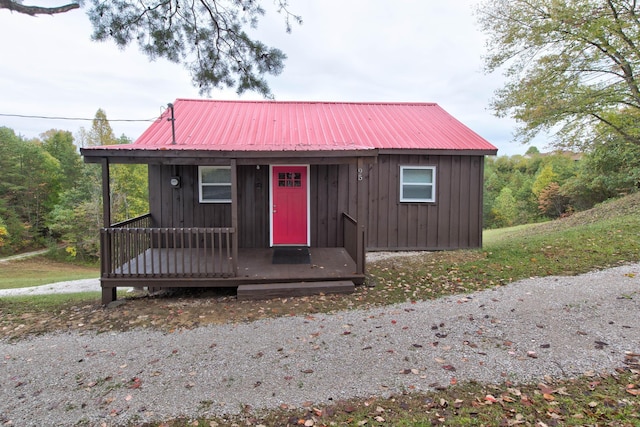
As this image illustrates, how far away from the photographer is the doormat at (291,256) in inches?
306

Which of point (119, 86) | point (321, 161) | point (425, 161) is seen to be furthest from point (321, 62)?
point (119, 86)

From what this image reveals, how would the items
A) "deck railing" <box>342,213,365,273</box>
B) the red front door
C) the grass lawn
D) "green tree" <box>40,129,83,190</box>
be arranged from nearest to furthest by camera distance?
"deck railing" <box>342,213,365,273</box>
the red front door
the grass lawn
"green tree" <box>40,129,83,190</box>

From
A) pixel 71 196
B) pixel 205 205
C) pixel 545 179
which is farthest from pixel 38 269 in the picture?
pixel 545 179

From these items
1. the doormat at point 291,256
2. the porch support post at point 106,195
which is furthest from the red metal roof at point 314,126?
the doormat at point 291,256

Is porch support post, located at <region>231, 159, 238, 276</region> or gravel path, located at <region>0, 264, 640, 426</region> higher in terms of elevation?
porch support post, located at <region>231, 159, 238, 276</region>

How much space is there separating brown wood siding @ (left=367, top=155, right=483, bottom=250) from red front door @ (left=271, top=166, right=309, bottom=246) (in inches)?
69.8

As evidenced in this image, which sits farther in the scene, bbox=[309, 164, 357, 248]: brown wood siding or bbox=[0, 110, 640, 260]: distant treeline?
bbox=[0, 110, 640, 260]: distant treeline

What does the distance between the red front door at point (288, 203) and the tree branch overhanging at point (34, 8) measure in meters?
5.10

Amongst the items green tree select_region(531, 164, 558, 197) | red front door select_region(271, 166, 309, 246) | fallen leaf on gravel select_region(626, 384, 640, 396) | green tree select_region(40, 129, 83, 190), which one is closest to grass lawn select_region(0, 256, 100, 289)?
green tree select_region(40, 129, 83, 190)

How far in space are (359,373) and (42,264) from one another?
3426 centimetres

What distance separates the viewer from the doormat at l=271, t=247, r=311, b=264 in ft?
25.5

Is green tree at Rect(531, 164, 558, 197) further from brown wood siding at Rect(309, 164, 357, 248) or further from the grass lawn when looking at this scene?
the grass lawn

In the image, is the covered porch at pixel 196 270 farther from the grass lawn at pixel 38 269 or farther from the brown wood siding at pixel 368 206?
the grass lawn at pixel 38 269

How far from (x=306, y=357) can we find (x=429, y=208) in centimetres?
675
